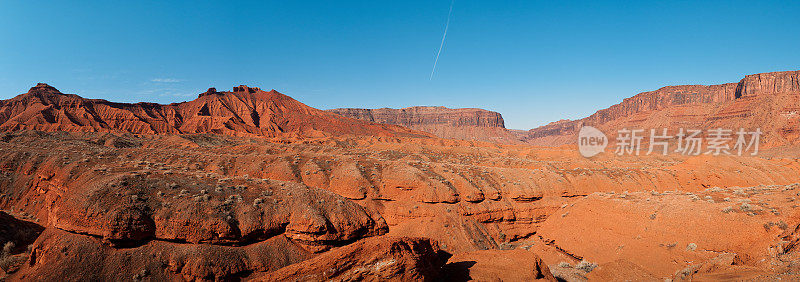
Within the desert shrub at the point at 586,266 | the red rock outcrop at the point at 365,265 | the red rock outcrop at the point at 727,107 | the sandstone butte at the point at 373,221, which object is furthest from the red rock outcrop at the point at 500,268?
the red rock outcrop at the point at 727,107

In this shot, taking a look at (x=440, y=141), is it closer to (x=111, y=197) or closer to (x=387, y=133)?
(x=387, y=133)

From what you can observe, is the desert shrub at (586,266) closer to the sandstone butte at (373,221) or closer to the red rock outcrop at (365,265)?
the sandstone butte at (373,221)

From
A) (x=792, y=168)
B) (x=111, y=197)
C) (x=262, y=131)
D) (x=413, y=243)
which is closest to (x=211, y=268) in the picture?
(x=111, y=197)

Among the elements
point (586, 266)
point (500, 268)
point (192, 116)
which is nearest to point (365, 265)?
point (500, 268)

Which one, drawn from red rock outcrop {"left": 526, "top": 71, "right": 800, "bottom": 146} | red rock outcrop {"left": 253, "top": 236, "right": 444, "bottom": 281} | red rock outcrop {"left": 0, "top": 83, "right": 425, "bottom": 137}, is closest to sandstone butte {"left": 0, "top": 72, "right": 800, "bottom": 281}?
red rock outcrop {"left": 253, "top": 236, "right": 444, "bottom": 281}

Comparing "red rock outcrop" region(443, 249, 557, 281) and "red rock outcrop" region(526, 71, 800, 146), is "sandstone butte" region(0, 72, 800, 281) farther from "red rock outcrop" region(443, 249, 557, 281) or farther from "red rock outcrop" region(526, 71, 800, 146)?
"red rock outcrop" region(526, 71, 800, 146)

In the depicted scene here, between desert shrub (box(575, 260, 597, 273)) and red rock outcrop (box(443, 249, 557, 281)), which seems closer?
red rock outcrop (box(443, 249, 557, 281))

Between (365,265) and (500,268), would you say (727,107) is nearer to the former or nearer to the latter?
(500,268)
